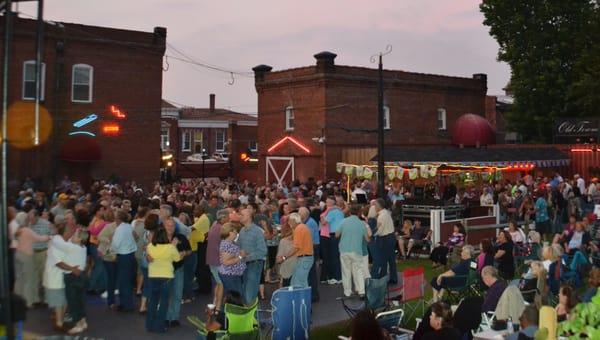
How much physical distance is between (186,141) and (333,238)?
47.3 metres

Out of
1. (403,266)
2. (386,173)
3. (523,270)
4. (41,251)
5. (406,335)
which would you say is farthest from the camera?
(386,173)

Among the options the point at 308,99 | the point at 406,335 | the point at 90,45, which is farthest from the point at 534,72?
the point at 406,335

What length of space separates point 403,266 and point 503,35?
2912 centimetres

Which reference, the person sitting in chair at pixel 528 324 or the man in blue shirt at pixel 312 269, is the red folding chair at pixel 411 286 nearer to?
the man in blue shirt at pixel 312 269

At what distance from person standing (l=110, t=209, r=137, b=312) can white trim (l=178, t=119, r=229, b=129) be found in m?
49.5

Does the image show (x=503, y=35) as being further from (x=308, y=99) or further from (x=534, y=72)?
(x=308, y=99)

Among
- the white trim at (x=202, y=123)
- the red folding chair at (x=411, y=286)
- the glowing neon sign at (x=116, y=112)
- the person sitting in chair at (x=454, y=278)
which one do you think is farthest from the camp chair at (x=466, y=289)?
the white trim at (x=202, y=123)

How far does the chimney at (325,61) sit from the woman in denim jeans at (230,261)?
2633 cm

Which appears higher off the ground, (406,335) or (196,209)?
(196,209)

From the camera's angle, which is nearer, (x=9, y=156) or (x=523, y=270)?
(x=9, y=156)

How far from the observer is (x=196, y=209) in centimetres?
1269

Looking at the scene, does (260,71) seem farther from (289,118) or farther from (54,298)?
(54,298)

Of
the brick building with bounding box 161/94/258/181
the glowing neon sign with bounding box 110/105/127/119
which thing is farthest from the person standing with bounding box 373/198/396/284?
the brick building with bounding box 161/94/258/181

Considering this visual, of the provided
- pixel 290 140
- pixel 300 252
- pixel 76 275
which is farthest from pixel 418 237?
pixel 290 140
